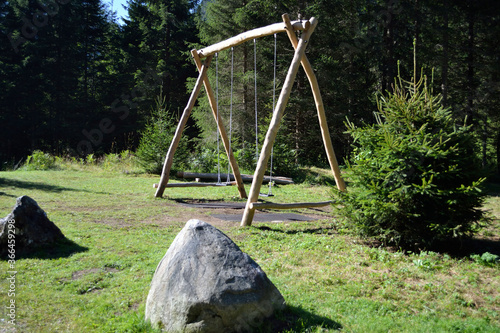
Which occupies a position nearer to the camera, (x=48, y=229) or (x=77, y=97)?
(x=48, y=229)

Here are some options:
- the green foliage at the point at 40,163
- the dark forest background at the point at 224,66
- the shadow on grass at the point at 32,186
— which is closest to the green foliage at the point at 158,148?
the dark forest background at the point at 224,66

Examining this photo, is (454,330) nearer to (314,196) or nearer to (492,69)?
(314,196)

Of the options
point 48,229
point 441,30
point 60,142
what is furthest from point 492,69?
point 60,142

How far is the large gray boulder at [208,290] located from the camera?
315 cm

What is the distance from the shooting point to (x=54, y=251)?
5512mm

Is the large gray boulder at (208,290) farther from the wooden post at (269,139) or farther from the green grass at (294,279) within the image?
the wooden post at (269,139)

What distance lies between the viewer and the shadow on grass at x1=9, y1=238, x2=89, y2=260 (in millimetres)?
5316

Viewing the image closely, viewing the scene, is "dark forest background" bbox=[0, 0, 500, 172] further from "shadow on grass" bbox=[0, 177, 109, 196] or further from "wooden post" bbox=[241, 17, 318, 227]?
"wooden post" bbox=[241, 17, 318, 227]

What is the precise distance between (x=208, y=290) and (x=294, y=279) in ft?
5.68

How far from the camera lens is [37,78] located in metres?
27.8

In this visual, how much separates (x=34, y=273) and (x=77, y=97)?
97.4 feet

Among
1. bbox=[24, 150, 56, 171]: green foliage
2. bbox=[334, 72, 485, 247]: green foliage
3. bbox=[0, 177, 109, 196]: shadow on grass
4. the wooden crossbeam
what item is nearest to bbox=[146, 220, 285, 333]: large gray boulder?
bbox=[334, 72, 485, 247]: green foliage

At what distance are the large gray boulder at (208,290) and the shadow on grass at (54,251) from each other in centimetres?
261

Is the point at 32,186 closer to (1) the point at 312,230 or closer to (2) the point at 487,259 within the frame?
(1) the point at 312,230
